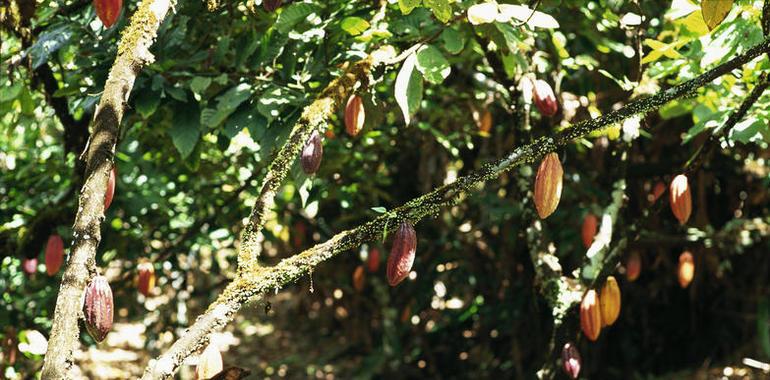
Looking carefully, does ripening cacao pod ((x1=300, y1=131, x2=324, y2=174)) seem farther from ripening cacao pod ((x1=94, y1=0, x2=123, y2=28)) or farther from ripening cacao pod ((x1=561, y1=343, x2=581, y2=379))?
ripening cacao pod ((x1=561, y1=343, x2=581, y2=379))

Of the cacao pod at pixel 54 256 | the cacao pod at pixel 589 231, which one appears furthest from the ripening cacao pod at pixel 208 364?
the cacao pod at pixel 589 231

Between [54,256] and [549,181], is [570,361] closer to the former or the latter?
[549,181]

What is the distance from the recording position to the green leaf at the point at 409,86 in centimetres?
156

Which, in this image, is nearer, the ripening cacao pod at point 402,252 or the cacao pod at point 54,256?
the ripening cacao pod at point 402,252

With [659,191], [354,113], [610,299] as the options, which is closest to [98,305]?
[354,113]

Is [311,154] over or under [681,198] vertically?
over

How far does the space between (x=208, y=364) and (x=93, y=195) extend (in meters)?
0.35

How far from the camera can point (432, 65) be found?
156cm

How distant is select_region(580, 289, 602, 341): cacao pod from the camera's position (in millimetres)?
1856

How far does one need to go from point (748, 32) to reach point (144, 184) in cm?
207

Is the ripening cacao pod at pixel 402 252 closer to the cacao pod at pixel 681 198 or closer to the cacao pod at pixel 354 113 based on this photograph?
the cacao pod at pixel 354 113

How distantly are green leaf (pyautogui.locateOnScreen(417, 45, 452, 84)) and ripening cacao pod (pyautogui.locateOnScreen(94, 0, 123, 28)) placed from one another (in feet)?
1.84

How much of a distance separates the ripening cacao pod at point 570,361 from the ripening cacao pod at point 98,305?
1090 millimetres

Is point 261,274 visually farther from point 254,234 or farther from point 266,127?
point 266,127
